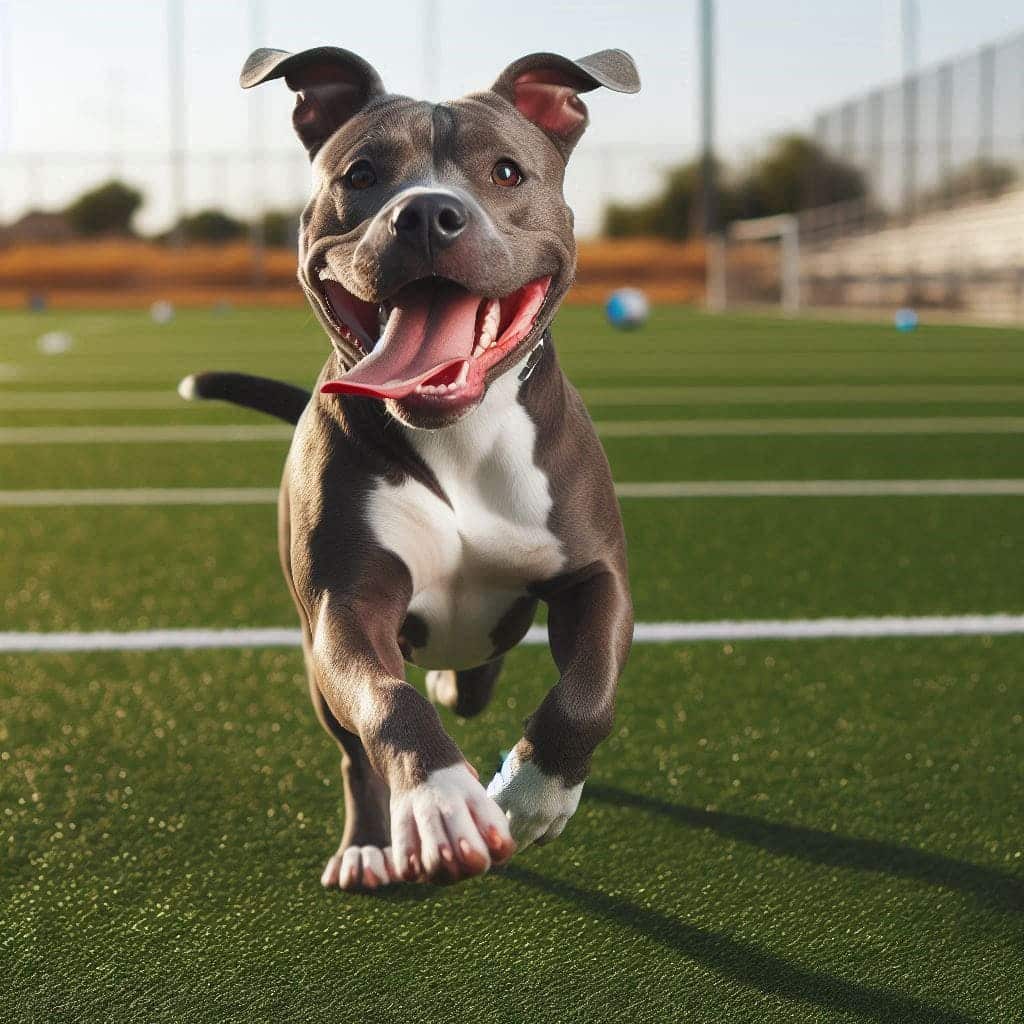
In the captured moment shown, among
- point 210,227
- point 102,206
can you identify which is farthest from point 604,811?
point 102,206

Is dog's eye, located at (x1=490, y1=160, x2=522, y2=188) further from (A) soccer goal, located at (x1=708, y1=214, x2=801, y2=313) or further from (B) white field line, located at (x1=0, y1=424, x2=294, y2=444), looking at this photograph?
(A) soccer goal, located at (x1=708, y1=214, x2=801, y2=313)

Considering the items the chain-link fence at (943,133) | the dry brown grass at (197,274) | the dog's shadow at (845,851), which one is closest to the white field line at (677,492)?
the dog's shadow at (845,851)

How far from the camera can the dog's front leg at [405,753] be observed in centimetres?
176

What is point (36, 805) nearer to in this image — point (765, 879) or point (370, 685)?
point (370, 685)

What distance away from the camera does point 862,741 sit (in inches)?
113

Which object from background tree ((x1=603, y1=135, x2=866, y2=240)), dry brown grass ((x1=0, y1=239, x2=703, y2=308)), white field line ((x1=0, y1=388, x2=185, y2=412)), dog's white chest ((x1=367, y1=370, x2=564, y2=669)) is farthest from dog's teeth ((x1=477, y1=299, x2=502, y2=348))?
dry brown grass ((x1=0, y1=239, x2=703, y2=308))

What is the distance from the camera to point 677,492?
5.98 m

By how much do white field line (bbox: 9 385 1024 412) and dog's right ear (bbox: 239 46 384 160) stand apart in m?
7.13

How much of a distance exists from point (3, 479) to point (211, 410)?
301cm

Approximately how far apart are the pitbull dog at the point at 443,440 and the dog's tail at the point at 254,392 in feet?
1.73

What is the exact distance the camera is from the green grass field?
190cm

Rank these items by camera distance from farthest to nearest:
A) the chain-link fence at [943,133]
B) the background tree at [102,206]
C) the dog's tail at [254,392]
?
the background tree at [102,206], the chain-link fence at [943,133], the dog's tail at [254,392]

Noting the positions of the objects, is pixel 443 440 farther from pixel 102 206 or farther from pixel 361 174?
pixel 102 206

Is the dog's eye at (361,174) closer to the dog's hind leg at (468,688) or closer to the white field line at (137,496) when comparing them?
the dog's hind leg at (468,688)
